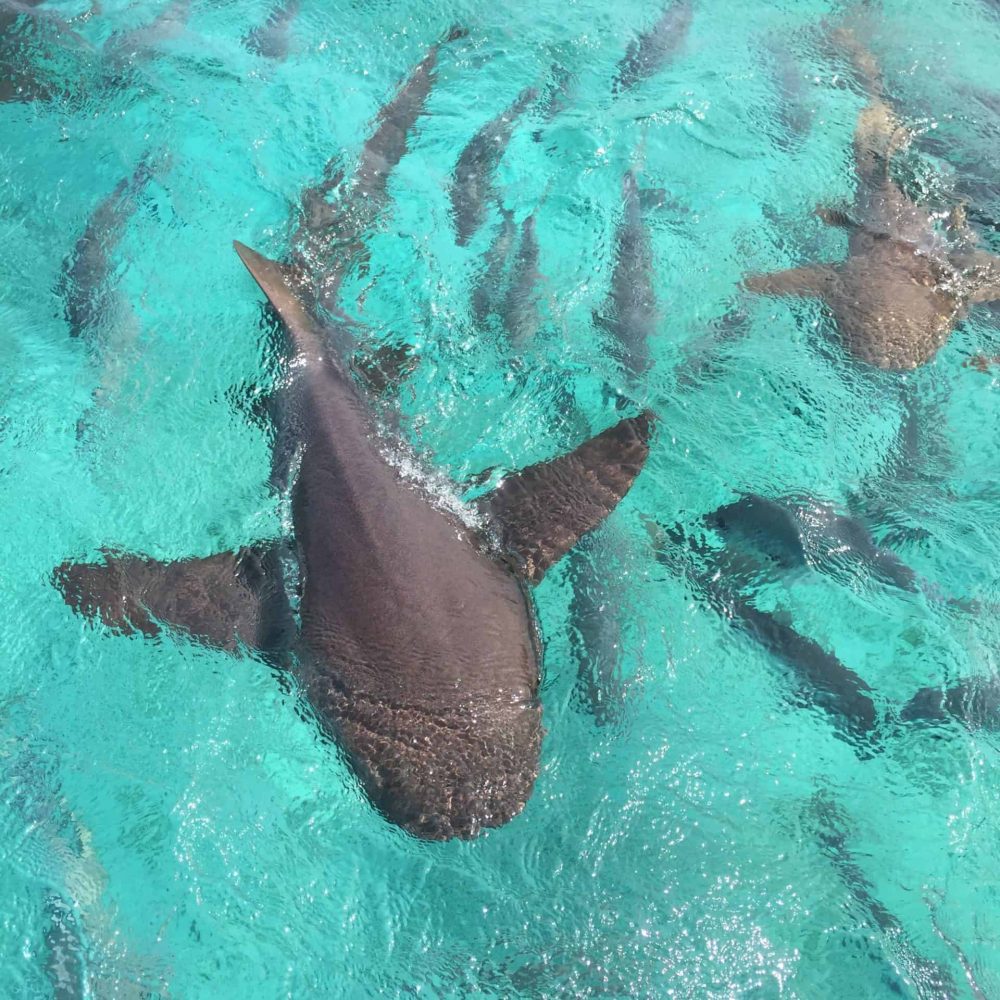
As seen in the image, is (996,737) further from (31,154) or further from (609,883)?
(31,154)

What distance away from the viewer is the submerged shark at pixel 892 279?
19.9 ft

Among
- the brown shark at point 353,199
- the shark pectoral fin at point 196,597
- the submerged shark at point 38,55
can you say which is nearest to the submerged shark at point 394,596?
the shark pectoral fin at point 196,597

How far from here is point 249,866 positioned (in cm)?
438

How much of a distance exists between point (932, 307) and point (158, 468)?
16.6ft

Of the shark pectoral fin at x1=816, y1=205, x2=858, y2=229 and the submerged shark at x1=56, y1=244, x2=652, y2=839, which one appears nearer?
the submerged shark at x1=56, y1=244, x2=652, y2=839

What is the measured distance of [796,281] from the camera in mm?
6422

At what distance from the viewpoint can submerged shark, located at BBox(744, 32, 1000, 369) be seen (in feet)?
19.9

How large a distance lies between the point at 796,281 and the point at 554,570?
2912 mm

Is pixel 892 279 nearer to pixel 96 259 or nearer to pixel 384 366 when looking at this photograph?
pixel 384 366

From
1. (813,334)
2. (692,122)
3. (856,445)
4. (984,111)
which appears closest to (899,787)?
(856,445)

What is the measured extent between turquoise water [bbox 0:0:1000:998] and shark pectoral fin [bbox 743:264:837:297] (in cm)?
14

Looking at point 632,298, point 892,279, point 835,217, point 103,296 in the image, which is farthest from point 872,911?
point 103,296

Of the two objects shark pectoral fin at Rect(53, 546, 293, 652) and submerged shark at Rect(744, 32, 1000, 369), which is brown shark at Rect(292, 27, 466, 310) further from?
submerged shark at Rect(744, 32, 1000, 369)

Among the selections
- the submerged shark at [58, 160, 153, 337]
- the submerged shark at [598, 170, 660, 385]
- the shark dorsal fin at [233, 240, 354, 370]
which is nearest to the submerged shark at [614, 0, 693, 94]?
the submerged shark at [598, 170, 660, 385]
